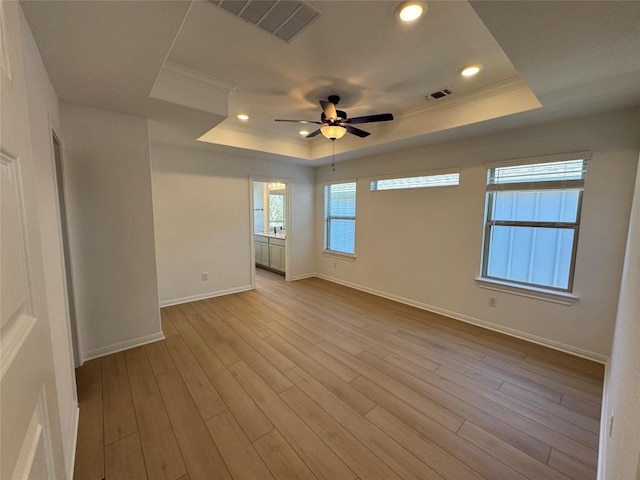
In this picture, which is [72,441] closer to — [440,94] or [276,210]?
[440,94]

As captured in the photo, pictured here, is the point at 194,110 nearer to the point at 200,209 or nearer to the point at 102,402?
the point at 200,209

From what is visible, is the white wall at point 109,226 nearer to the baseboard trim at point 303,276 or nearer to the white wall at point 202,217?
the white wall at point 202,217

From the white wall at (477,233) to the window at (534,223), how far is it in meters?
0.10

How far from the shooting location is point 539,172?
2973 millimetres

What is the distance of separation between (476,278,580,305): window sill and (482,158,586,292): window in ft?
0.26

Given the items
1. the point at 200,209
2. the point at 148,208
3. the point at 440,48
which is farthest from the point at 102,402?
the point at 440,48

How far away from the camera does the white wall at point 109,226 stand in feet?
8.21

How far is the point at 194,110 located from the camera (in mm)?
2586

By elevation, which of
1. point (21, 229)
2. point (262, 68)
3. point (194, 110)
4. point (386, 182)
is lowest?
point (21, 229)

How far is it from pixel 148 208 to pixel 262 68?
1.84 m

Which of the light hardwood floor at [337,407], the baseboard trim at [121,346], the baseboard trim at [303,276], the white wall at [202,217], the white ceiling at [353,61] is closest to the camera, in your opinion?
the white ceiling at [353,61]

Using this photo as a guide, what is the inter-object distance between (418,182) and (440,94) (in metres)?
1.36

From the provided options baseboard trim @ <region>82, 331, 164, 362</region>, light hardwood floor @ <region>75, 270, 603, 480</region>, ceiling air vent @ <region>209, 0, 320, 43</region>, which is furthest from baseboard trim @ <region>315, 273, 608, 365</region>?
ceiling air vent @ <region>209, 0, 320, 43</region>

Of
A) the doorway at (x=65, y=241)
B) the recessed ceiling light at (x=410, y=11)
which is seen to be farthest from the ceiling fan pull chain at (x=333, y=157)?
the doorway at (x=65, y=241)
